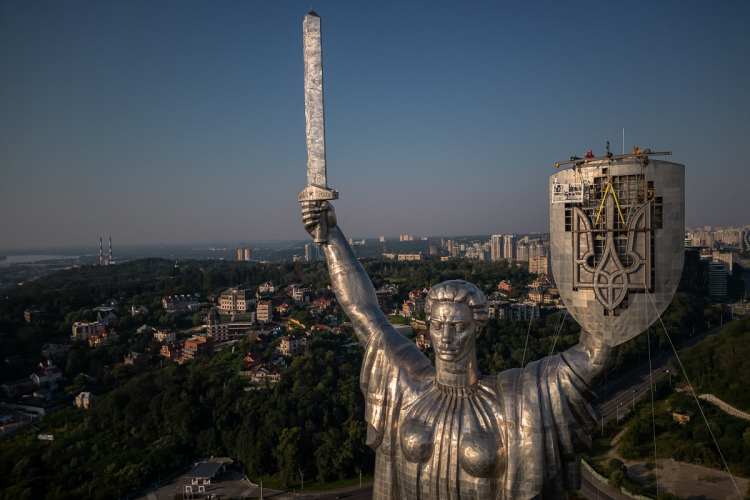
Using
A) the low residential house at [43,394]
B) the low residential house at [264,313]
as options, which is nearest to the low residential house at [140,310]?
the low residential house at [264,313]

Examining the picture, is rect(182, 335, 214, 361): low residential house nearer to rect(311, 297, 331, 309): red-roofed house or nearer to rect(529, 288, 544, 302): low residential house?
rect(311, 297, 331, 309): red-roofed house

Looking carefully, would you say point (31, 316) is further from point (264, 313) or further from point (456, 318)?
point (456, 318)

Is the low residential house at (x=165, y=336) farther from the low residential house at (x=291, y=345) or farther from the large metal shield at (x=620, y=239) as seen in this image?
the large metal shield at (x=620, y=239)

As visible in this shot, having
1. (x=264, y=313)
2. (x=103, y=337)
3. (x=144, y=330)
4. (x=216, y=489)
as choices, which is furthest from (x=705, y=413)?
(x=103, y=337)

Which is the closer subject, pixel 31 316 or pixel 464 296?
pixel 464 296

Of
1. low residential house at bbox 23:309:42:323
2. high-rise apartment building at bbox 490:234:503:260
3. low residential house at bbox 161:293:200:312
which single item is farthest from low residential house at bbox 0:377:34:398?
high-rise apartment building at bbox 490:234:503:260

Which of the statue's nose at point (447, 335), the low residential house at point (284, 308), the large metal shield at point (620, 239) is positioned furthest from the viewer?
the low residential house at point (284, 308)

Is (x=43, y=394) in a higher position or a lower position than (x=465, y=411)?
lower
